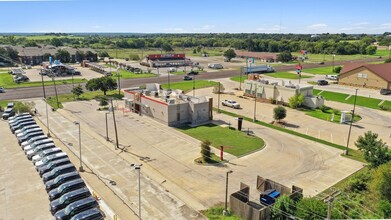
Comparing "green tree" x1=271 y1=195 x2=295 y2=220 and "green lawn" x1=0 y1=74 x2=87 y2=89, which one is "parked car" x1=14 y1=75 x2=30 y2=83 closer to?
"green lawn" x1=0 y1=74 x2=87 y2=89

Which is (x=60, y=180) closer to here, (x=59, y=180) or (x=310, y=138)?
(x=59, y=180)

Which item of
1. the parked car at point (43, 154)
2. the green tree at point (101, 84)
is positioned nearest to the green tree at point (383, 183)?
the parked car at point (43, 154)

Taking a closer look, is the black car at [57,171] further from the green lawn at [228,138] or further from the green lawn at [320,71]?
the green lawn at [320,71]

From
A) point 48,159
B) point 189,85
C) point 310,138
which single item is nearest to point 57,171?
point 48,159

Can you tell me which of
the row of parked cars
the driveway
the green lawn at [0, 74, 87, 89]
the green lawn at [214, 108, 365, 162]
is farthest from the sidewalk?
the green lawn at [0, 74, 87, 89]

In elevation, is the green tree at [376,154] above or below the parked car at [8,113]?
above

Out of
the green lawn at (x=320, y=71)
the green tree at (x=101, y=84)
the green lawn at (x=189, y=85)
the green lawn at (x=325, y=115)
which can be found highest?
the green tree at (x=101, y=84)

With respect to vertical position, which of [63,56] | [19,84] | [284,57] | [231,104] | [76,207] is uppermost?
[63,56]
